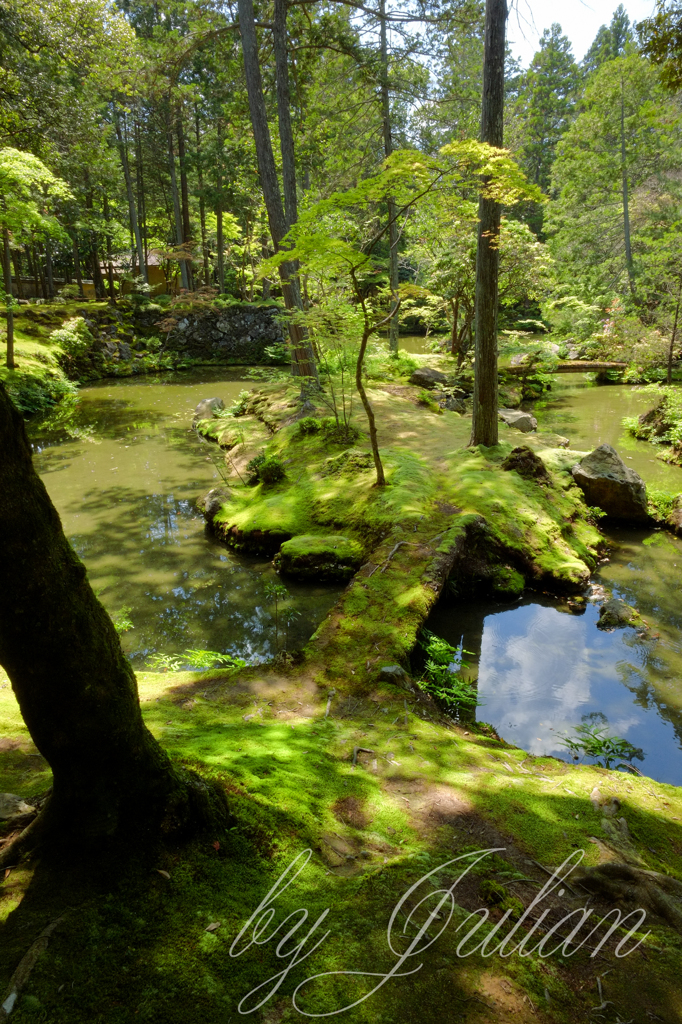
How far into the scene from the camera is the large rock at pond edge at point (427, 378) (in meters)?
16.0

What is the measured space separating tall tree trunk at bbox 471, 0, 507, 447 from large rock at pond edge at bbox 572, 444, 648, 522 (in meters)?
1.57

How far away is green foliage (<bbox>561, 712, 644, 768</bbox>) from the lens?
412 cm

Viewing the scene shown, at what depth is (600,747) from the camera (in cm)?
414

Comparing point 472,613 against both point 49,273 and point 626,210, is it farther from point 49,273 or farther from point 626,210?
point 49,273

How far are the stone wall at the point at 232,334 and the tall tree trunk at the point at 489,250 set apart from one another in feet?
57.8

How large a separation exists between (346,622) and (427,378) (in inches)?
484

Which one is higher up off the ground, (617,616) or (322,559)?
(322,559)

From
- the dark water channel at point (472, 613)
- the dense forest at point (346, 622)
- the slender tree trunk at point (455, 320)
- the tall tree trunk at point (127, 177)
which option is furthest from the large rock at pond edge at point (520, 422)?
the tall tree trunk at point (127, 177)

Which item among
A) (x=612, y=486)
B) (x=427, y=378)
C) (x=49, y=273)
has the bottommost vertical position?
(x=612, y=486)

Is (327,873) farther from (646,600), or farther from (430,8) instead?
(430,8)

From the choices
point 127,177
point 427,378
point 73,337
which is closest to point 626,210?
point 427,378

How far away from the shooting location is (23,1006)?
4.57 ft

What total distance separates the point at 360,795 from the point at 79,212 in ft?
84.1

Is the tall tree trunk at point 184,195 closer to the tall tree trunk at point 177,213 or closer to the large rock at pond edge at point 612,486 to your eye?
the tall tree trunk at point 177,213
